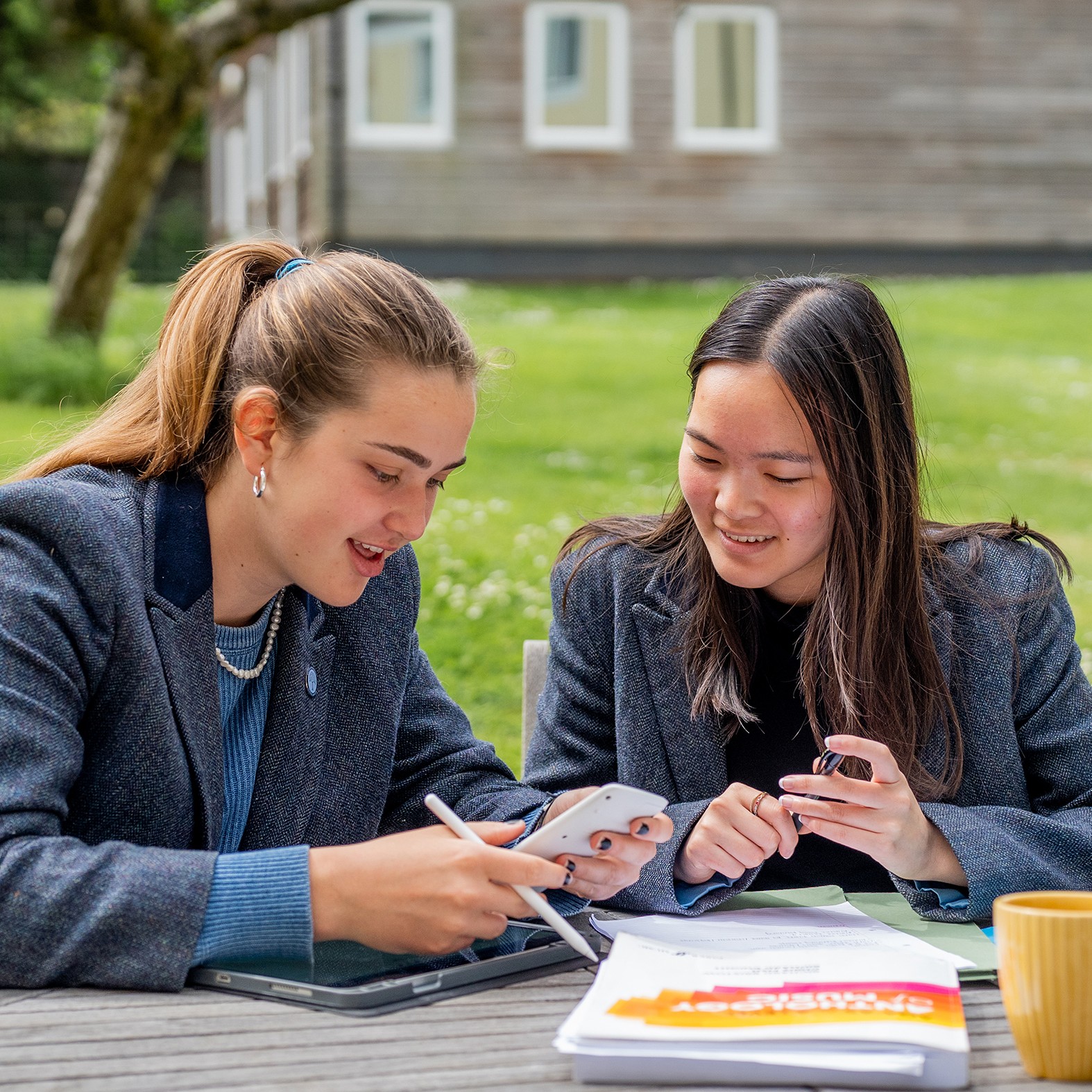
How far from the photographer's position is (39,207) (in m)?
18.4

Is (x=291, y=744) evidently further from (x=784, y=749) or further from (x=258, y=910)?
(x=784, y=749)

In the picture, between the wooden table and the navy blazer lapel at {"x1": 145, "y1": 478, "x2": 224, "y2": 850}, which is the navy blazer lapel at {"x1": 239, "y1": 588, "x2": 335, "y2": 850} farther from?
the wooden table

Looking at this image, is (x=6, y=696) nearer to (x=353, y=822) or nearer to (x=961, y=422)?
(x=353, y=822)

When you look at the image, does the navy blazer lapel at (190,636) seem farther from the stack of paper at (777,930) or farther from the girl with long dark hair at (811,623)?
the girl with long dark hair at (811,623)

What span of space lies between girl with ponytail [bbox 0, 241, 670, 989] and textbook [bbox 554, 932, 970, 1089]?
0.71 ft

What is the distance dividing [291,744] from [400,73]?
12119 millimetres

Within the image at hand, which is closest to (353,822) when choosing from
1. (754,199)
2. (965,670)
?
(965,670)

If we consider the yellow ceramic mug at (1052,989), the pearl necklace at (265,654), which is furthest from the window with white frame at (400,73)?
the yellow ceramic mug at (1052,989)

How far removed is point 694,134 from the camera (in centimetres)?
1347

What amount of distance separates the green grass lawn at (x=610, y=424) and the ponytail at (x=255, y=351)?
0.21 metres

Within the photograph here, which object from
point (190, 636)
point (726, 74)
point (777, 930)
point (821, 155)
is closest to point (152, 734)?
point (190, 636)

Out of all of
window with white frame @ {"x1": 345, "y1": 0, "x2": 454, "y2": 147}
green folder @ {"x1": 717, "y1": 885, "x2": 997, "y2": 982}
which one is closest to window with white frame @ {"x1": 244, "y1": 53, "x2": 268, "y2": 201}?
window with white frame @ {"x1": 345, "y1": 0, "x2": 454, "y2": 147}

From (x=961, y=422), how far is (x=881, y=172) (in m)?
6.15

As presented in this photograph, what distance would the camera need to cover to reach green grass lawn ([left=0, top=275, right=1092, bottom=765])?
4594 millimetres
